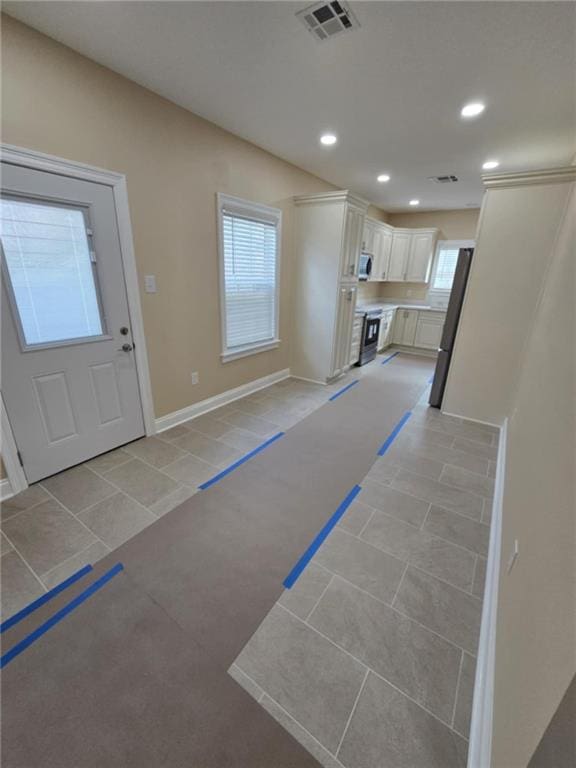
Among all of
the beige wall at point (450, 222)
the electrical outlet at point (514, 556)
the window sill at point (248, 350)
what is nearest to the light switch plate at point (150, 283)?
the window sill at point (248, 350)

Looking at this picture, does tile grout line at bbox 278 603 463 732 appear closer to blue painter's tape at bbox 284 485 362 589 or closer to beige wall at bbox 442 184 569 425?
blue painter's tape at bbox 284 485 362 589

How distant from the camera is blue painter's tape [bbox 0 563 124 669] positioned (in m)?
1.30

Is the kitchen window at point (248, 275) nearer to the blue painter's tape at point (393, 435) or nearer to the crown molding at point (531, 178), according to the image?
the blue painter's tape at point (393, 435)

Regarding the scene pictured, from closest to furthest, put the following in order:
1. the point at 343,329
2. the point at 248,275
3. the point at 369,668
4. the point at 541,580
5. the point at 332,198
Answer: the point at 541,580 → the point at 369,668 → the point at 248,275 → the point at 332,198 → the point at 343,329

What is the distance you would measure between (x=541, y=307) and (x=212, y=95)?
328cm

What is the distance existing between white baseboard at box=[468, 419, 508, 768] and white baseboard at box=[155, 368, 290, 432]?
2.79 m

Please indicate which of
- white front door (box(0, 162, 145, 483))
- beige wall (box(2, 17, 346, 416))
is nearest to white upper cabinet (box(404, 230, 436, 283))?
beige wall (box(2, 17, 346, 416))

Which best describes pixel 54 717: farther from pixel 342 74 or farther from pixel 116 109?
pixel 342 74

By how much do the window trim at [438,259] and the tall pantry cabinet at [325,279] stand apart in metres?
3.06

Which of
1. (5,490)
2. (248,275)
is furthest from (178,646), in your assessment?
(248,275)

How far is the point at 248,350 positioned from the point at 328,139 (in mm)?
2372

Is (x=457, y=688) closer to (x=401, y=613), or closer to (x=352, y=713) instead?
(x=401, y=613)

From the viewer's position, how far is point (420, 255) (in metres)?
6.48

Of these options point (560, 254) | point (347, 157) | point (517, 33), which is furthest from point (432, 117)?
point (560, 254)
